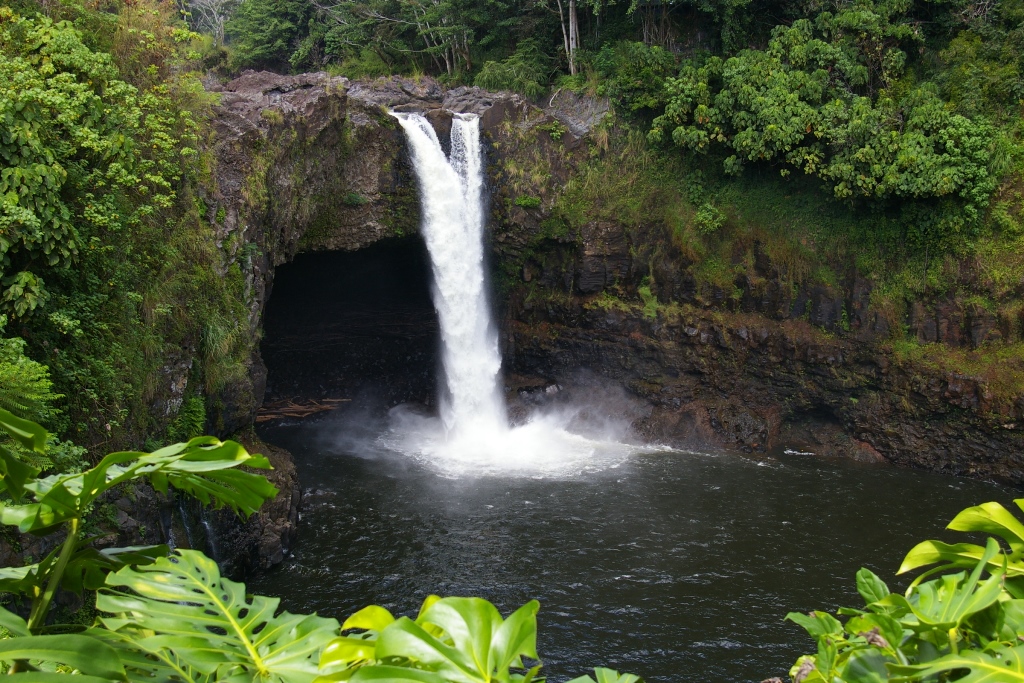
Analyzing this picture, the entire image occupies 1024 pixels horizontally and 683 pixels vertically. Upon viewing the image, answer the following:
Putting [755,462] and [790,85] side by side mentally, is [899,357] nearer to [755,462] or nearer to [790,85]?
[755,462]

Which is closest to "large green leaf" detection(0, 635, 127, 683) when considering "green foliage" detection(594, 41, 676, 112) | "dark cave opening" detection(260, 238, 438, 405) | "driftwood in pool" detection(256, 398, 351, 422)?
"dark cave opening" detection(260, 238, 438, 405)

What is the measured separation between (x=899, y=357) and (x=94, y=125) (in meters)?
14.3

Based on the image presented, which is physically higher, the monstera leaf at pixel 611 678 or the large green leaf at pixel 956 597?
the large green leaf at pixel 956 597

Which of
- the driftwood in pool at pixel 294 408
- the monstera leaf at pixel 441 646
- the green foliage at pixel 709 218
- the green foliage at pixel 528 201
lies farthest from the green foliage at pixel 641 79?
the monstera leaf at pixel 441 646

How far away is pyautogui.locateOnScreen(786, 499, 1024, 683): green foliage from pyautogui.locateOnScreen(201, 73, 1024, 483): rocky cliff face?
12.1 metres

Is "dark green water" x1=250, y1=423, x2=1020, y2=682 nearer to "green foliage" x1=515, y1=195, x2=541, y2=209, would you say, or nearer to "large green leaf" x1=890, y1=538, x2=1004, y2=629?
"green foliage" x1=515, y1=195, x2=541, y2=209

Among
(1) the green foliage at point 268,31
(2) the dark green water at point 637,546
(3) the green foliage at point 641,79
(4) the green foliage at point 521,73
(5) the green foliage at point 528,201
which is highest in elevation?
(1) the green foliage at point 268,31

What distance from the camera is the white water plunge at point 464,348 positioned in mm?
16641

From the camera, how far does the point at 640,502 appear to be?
1322 centimetres

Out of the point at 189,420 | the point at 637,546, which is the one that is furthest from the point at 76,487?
the point at 637,546

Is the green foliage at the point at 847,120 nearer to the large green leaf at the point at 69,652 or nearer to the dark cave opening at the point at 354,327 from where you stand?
the dark cave opening at the point at 354,327

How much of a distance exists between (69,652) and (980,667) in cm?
173

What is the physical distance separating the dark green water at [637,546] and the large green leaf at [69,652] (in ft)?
25.9

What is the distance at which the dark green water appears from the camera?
944 centimetres
